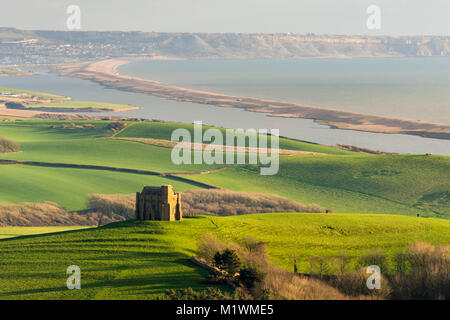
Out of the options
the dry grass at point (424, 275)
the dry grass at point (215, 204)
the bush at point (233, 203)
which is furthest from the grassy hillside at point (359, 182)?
the dry grass at point (424, 275)

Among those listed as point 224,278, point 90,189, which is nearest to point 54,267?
point 224,278

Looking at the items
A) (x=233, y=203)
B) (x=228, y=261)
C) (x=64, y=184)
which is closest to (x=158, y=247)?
(x=228, y=261)

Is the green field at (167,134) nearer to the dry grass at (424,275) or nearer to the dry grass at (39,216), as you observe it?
the dry grass at (39,216)

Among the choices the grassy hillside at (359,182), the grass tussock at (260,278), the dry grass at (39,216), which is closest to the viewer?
the grass tussock at (260,278)

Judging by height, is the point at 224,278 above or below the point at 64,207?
above

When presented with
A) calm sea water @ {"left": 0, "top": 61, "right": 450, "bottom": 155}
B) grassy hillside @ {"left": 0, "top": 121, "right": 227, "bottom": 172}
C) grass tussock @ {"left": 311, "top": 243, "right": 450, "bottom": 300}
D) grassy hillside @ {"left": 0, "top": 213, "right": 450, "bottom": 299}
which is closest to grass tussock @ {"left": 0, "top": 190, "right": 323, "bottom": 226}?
grassy hillside @ {"left": 0, "top": 213, "right": 450, "bottom": 299}

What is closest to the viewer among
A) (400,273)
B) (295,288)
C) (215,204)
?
(295,288)

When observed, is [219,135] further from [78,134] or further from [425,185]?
[425,185]

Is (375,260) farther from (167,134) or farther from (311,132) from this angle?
(311,132)
